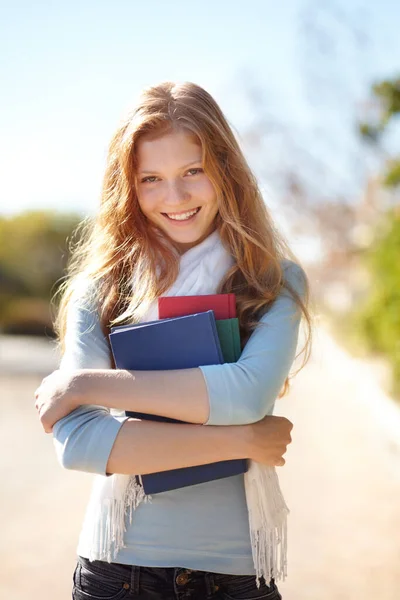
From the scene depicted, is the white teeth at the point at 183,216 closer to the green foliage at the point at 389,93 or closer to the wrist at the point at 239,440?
the wrist at the point at 239,440

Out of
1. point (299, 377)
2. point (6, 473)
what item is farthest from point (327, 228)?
point (6, 473)

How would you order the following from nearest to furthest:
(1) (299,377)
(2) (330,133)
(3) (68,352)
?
(3) (68,352), (1) (299,377), (2) (330,133)

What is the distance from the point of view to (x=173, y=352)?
1.84 metres

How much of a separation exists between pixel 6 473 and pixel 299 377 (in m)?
6.53

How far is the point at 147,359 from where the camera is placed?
6.07 feet

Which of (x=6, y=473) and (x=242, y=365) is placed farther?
(x=6, y=473)

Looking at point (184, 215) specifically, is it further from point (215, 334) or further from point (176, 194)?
point (215, 334)

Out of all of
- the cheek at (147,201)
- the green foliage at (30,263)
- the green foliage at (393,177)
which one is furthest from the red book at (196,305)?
the green foliage at (30,263)

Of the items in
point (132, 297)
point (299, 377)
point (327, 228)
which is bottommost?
point (132, 297)

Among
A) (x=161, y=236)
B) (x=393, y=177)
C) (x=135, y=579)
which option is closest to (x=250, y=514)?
(x=135, y=579)

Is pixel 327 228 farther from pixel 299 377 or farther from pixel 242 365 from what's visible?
pixel 242 365

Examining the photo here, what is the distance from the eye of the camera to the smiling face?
1965 millimetres

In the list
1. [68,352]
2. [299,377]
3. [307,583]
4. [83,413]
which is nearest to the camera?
[83,413]

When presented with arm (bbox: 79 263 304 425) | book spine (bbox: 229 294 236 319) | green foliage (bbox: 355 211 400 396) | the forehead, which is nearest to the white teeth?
the forehead
